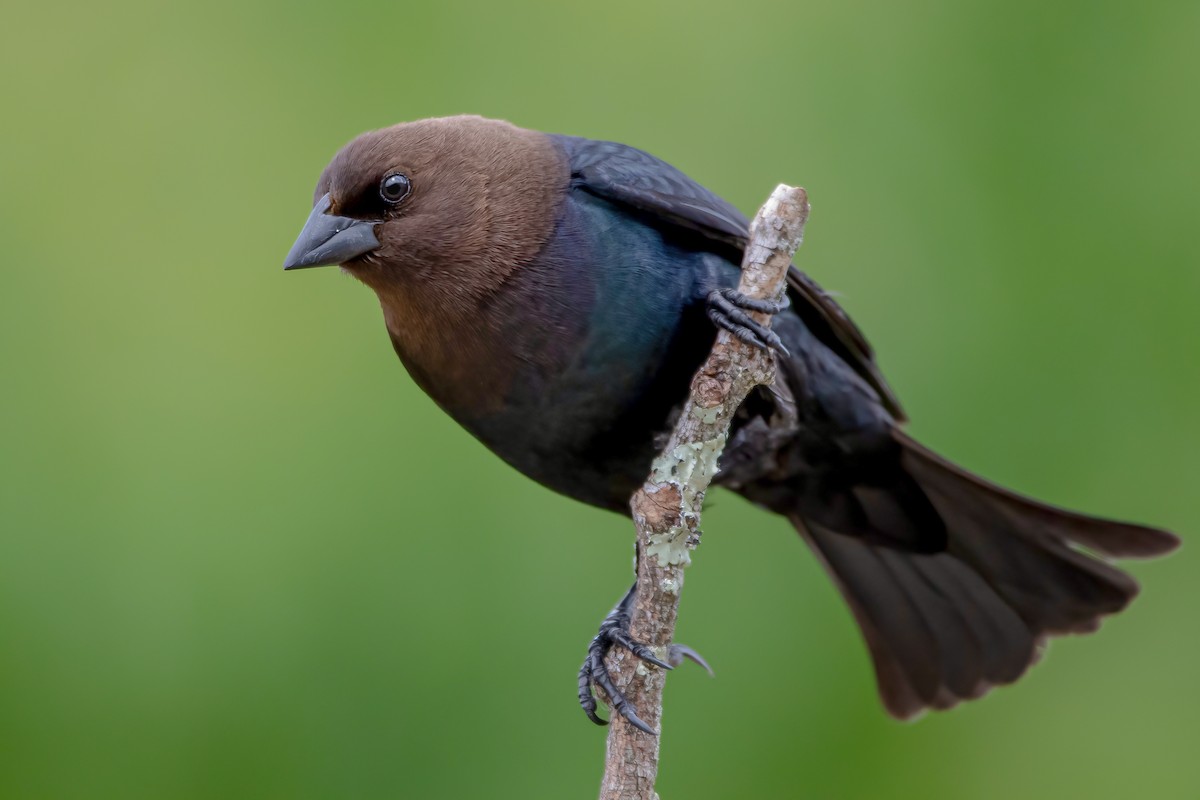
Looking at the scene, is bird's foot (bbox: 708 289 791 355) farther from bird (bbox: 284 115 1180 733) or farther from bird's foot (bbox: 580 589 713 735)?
bird's foot (bbox: 580 589 713 735)

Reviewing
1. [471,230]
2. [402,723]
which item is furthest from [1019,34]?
[402,723]

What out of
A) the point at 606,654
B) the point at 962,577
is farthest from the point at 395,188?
the point at 962,577

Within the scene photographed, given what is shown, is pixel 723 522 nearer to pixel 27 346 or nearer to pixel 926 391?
pixel 926 391

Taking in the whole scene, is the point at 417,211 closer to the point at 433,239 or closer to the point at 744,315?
the point at 433,239

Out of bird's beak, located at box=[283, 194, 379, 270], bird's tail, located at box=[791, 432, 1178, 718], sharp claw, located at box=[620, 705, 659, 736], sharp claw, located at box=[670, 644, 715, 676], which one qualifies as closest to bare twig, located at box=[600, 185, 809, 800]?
sharp claw, located at box=[620, 705, 659, 736]

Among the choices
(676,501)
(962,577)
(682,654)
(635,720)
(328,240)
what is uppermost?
(328,240)

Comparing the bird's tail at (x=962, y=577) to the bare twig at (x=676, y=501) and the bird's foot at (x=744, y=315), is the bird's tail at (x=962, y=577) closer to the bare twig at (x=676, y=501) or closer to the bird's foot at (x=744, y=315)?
the bird's foot at (x=744, y=315)
